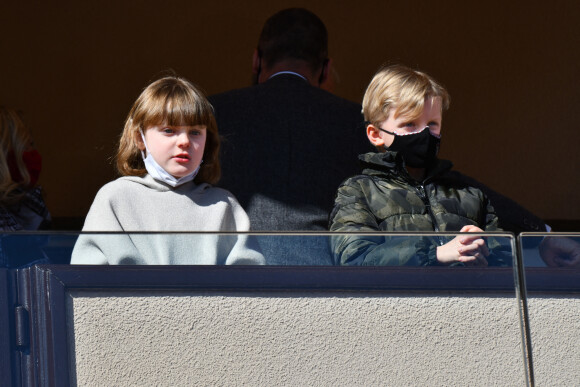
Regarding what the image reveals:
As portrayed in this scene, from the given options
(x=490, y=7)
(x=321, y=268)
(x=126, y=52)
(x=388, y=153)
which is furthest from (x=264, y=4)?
(x=321, y=268)

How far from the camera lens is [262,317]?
1660 mm

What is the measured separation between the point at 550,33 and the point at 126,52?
2.67 meters

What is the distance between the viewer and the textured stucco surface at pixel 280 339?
1.65m

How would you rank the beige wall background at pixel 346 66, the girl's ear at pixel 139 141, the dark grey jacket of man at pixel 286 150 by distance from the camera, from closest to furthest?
the girl's ear at pixel 139 141
the dark grey jacket of man at pixel 286 150
the beige wall background at pixel 346 66

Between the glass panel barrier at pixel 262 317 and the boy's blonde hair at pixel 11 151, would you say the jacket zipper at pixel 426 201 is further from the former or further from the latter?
the boy's blonde hair at pixel 11 151

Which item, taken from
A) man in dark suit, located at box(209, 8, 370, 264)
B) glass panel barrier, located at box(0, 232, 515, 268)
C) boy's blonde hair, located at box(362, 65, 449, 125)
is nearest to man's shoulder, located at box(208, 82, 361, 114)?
man in dark suit, located at box(209, 8, 370, 264)

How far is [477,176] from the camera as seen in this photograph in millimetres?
5531

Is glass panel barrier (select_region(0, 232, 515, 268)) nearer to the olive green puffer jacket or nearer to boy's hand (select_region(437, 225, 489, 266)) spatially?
boy's hand (select_region(437, 225, 489, 266))

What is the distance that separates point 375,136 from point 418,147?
15 cm

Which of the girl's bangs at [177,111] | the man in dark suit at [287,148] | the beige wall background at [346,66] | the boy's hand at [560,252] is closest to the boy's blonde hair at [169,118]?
the girl's bangs at [177,111]

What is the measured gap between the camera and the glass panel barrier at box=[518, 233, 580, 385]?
1.64 metres

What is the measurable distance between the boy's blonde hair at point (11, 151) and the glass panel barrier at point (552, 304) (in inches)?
79.5

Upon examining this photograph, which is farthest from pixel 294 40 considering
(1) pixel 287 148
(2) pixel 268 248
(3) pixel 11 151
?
(2) pixel 268 248

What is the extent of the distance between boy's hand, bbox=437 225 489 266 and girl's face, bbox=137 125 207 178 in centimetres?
80
